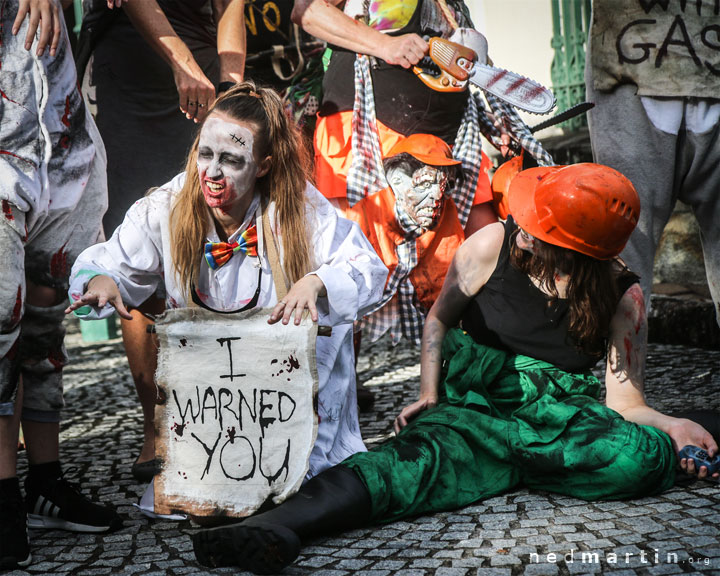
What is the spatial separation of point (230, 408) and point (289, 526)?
1.34ft

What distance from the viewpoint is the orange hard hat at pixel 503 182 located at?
405cm

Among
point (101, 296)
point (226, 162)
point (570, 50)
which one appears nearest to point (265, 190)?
point (226, 162)

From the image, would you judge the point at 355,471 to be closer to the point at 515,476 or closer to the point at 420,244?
the point at 515,476

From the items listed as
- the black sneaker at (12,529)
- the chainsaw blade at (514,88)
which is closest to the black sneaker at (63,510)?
the black sneaker at (12,529)

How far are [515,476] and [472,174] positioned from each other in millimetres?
1490

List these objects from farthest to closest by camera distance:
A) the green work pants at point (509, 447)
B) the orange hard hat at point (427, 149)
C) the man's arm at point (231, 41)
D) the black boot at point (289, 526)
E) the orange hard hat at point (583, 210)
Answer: the orange hard hat at point (427, 149)
the man's arm at point (231, 41)
the orange hard hat at point (583, 210)
the green work pants at point (509, 447)
the black boot at point (289, 526)

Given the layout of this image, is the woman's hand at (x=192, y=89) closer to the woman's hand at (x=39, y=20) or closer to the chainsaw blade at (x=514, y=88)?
the woman's hand at (x=39, y=20)

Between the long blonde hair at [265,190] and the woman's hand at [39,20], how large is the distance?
0.54 meters

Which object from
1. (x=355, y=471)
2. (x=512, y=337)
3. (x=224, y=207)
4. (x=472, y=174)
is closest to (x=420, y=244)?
(x=472, y=174)

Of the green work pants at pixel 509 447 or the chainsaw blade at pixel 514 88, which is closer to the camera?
the green work pants at pixel 509 447

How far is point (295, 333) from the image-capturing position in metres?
2.69

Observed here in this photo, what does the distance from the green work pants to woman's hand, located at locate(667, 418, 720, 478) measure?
37 mm

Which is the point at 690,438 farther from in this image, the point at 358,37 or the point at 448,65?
the point at 358,37

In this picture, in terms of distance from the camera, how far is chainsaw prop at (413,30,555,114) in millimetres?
3852
